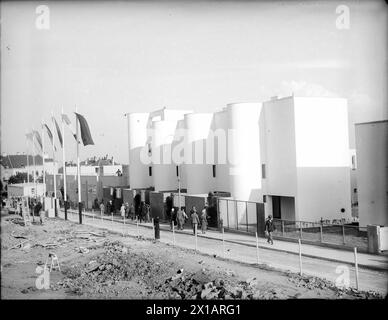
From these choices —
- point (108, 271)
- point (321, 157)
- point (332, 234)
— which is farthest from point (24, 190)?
point (332, 234)

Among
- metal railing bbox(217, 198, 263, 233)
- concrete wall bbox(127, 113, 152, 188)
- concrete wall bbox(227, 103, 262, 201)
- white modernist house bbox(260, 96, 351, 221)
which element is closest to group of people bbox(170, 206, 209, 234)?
metal railing bbox(217, 198, 263, 233)

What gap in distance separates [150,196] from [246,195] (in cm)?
883

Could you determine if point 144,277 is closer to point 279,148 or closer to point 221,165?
point 279,148

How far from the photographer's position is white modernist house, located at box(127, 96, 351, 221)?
27.7 metres

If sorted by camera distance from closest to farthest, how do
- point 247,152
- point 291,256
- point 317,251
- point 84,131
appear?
point 291,256 → point 317,251 → point 84,131 → point 247,152

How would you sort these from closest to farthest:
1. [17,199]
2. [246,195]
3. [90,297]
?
[90,297] → [246,195] → [17,199]

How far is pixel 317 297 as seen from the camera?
41.0 ft

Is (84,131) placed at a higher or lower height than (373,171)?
higher

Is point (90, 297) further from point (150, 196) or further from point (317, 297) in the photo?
point (150, 196)

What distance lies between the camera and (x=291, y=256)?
1828cm

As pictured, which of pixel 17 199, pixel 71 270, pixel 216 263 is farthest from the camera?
pixel 17 199

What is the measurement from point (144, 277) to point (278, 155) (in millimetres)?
15840

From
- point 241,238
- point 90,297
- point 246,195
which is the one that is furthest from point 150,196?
point 90,297

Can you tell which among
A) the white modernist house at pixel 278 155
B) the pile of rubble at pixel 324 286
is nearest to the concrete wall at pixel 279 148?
the white modernist house at pixel 278 155
